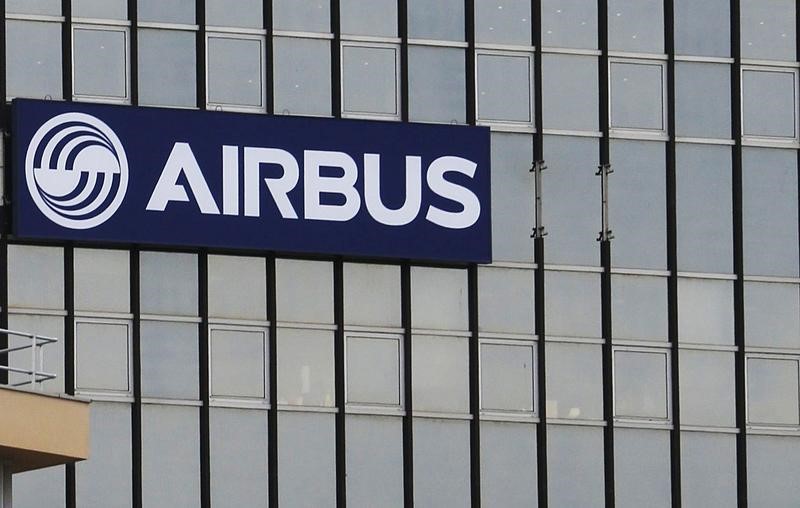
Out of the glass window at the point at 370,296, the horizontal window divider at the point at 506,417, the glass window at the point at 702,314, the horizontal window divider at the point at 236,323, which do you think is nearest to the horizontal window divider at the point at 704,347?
the glass window at the point at 702,314

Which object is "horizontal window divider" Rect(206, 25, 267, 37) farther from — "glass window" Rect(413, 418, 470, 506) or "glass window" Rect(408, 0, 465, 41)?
"glass window" Rect(413, 418, 470, 506)

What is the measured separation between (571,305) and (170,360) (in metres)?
7.62

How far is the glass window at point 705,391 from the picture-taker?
212 feet

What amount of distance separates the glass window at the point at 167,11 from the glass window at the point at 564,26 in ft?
22.1

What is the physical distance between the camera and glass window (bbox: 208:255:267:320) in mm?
62344

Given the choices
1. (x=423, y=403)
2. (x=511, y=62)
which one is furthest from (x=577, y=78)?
(x=423, y=403)

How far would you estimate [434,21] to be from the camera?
64375 millimetres

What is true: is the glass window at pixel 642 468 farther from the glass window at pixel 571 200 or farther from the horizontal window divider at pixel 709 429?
the glass window at pixel 571 200

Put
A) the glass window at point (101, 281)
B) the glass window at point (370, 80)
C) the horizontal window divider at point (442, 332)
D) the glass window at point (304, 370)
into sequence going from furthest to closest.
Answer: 1. the glass window at point (370, 80)
2. the horizontal window divider at point (442, 332)
3. the glass window at point (304, 370)
4. the glass window at point (101, 281)

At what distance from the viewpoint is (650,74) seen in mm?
65625

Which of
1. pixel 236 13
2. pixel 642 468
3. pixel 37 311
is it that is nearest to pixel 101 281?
pixel 37 311

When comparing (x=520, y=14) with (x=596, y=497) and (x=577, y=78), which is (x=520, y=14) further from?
(x=596, y=497)

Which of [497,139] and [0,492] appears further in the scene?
[497,139]

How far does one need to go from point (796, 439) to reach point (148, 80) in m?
13.7
